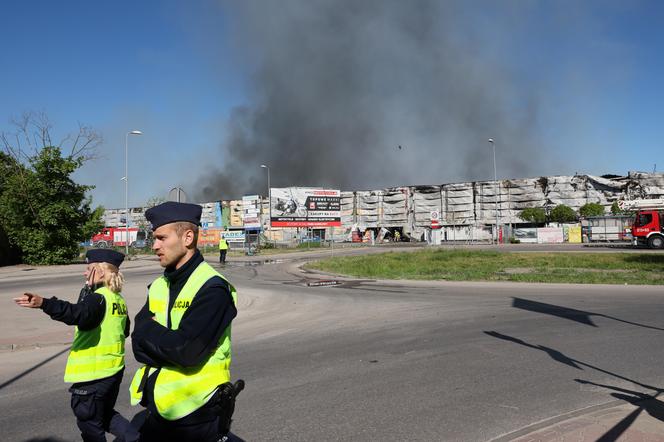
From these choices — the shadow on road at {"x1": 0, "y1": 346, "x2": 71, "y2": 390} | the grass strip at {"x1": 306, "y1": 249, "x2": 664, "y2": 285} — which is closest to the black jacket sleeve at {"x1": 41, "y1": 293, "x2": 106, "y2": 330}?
the shadow on road at {"x1": 0, "y1": 346, "x2": 71, "y2": 390}

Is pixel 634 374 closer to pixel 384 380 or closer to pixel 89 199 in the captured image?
pixel 384 380

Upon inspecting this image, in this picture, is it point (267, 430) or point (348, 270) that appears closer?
point (267, 430)

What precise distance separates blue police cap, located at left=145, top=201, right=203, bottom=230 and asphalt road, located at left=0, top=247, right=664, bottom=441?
2539 millimetres

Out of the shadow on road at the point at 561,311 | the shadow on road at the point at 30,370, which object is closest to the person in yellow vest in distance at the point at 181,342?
the shadow on road at the point at 30,370

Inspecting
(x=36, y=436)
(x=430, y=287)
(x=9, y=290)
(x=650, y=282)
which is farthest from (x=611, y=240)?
(x=36, y=436)

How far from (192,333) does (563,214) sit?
182ft

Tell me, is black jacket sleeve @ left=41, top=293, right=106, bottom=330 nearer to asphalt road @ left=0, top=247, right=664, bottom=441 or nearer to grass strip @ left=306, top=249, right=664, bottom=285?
asphalt road @ left=0, top=247, right=664, bottom=441

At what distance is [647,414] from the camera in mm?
4527

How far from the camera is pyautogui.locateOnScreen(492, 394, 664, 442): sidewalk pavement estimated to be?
13.2 ft

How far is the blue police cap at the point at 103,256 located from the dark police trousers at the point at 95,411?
83cm

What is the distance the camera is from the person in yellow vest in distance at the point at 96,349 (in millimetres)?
3266

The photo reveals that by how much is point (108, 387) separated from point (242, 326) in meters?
6.59

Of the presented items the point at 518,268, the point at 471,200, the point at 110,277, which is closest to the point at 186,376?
the point at 110,277

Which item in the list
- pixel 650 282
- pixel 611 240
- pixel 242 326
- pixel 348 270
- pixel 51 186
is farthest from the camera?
pixel 611 240
